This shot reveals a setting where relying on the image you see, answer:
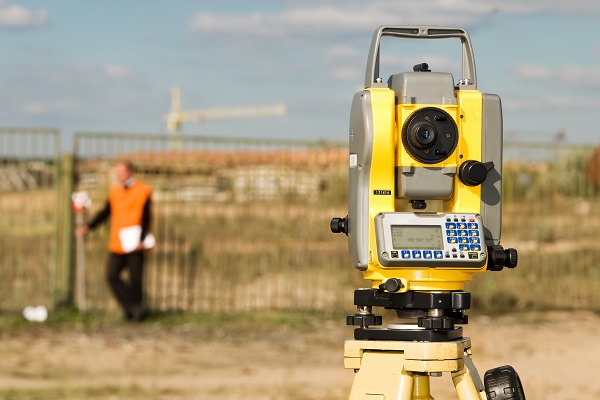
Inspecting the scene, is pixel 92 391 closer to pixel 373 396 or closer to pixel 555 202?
pixel 373 396

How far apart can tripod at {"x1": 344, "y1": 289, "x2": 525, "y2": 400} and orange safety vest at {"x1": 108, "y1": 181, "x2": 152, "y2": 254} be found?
31.5ft

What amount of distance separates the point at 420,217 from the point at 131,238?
1004 centimetres

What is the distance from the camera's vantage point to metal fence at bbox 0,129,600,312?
14906 millimetres

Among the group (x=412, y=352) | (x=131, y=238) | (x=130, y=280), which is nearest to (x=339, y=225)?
(x=412, y=352)

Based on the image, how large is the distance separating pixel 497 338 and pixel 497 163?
921cm

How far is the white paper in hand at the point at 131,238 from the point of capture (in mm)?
14352

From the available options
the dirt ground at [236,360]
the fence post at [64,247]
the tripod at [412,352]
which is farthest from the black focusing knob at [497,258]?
the fence post at [64,247]

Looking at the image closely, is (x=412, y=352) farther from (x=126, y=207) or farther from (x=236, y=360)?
(x=126, y=207)

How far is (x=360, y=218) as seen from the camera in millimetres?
4719

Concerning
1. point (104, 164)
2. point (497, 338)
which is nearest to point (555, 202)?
point (497, 338)

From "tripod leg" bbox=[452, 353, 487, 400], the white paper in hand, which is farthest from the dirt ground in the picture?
"tripod leg" bbox=[452, 353, 487, 400]

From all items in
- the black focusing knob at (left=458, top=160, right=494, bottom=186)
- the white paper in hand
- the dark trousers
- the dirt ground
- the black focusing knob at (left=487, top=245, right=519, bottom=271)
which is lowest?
the dirt ground

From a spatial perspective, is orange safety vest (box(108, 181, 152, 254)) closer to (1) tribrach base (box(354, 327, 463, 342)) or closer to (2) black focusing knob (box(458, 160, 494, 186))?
(1) tribrach base (box(354, 327, 463, 342))

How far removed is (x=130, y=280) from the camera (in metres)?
14.5
